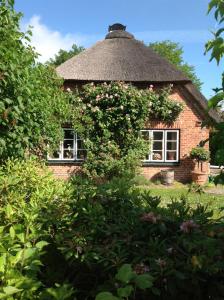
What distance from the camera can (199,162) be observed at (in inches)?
661

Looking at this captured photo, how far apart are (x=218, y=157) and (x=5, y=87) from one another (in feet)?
11.1

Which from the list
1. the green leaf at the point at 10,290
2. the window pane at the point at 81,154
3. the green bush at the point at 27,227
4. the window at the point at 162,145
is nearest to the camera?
the green leaf at the point at 10,290

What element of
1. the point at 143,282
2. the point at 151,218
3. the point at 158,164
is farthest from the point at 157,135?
the point at 143,282

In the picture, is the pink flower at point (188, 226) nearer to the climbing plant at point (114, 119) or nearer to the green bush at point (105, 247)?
the green bush at point (105, 247)

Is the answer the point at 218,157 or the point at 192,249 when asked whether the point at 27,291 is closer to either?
the point at 192,249

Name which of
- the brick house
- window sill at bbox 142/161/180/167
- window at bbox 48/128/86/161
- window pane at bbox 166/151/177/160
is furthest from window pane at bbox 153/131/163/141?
window at bbox 48/128/86/161

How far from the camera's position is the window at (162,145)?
1683 cm

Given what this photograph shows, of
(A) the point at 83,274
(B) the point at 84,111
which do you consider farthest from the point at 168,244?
(B) the point at 84,111

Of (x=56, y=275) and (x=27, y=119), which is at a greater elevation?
(x=27, y=119)

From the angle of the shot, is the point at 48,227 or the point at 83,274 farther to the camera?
the point at 48,227

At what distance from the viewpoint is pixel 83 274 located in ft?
8.40

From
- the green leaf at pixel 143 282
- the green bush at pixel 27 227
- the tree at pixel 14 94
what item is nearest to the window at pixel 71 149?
the tree at pixel 14 94

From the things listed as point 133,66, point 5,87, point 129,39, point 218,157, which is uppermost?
point 129,39

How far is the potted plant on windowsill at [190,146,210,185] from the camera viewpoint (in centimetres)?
1634
